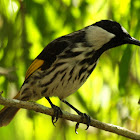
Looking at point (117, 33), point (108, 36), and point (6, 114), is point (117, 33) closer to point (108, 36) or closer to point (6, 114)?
point (108, 36)

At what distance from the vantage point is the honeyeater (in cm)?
235

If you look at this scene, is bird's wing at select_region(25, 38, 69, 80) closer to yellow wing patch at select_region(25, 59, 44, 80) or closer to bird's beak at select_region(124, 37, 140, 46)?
yellow wing patch at select_region(25, 59, 44, 80)

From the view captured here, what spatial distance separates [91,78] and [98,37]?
52cm

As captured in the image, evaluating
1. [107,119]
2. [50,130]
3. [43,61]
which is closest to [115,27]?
[43,61]

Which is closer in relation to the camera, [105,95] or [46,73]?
[46,73]

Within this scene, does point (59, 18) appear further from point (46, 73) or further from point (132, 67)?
point (132, 67)

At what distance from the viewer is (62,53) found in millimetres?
2395

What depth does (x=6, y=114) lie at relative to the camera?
267 cm

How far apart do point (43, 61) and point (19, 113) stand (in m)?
0.62

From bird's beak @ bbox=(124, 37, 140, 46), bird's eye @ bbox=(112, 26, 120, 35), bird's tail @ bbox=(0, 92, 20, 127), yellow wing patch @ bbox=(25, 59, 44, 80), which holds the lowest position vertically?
bird's tail @ bbox=(0, 92, 20, 127)

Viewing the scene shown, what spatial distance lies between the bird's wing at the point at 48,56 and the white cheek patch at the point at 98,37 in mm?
159

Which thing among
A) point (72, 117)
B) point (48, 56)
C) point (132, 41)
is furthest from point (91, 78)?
point (72, 117)

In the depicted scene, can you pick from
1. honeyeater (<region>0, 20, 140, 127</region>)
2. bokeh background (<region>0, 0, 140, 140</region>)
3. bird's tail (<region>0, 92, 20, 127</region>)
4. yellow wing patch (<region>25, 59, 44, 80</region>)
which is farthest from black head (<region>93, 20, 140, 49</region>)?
bird's tail (<region>0, 92, 20, 127</region>)

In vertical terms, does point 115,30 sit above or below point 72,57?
above
